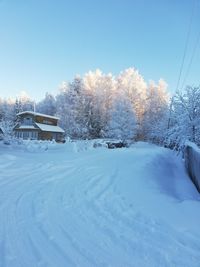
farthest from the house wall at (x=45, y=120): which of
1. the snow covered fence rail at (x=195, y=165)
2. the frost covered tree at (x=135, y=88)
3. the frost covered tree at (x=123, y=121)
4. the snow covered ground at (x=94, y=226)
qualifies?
the snow covered ground at (x=94, y=226)

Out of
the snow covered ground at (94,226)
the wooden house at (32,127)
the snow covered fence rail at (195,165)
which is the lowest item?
the snow covered ground at (94,226)

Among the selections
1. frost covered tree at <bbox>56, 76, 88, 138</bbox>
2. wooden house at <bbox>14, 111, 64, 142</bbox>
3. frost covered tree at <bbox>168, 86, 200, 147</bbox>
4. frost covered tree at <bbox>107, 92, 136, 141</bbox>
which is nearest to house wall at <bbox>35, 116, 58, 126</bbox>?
wooden house at <bbox>14, 111, 64, 142</bbox>

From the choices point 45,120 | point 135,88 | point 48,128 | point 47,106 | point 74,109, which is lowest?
point 48,128

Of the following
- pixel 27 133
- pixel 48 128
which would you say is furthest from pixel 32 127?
pixel 48 128

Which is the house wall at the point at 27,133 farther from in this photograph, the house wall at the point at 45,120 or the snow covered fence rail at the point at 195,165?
the snow covered fence rail at the point at 195,165

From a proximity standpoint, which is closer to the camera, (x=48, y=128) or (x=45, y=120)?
(x=48, y=128)

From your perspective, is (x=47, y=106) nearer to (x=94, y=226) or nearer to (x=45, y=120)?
(x=45, y=120)

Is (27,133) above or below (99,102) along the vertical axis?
below

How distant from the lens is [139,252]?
135 inches

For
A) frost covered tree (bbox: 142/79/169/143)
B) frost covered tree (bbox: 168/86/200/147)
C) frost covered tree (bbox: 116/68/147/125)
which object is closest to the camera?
frost covered tree (bbox: 168/86/200/147)

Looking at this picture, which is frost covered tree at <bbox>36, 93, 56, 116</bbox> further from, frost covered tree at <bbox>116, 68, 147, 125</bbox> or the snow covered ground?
the snow covered ground

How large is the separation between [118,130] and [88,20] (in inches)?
927

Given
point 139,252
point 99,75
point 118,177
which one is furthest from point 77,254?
point 99,75

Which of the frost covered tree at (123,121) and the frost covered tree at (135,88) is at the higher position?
the frost covered tree at (135,88)
